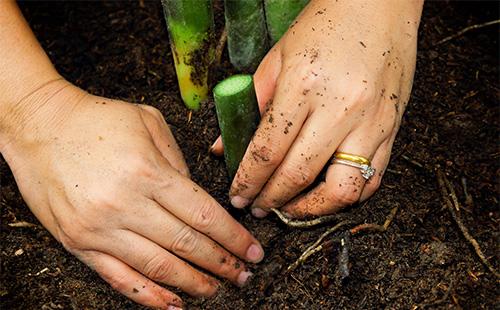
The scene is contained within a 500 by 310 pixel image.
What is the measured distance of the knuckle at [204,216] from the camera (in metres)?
1.43

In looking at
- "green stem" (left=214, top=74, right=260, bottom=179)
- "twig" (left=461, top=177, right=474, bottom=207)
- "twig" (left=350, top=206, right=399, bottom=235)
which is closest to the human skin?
"green stem" (left=214, top=74, right=260, bottom=179)

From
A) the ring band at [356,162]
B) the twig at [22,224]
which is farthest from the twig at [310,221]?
the twig at [22,224]

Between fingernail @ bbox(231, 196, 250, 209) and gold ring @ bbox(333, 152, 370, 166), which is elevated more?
gold ring @ bbox(333, 152, 370, 166)

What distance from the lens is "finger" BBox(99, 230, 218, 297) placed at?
1.41 meters

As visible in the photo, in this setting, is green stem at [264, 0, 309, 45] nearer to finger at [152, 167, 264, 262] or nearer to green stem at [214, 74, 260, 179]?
green stem at [214, 74, 260, 179]

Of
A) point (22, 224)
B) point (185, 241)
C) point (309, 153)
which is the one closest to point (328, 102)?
point (309, 153)

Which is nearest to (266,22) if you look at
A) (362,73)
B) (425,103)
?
(362,73)

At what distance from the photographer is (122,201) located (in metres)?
1.38

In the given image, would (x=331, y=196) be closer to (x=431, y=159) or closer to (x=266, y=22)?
(x=431, y=159)

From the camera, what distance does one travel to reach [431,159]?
1606mm

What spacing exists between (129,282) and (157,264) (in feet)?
0.25

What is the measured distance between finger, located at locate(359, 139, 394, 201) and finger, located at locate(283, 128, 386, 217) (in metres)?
0.02

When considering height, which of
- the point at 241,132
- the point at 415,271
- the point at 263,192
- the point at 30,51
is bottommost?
the point at 415,271

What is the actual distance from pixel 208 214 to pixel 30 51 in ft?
1.90
